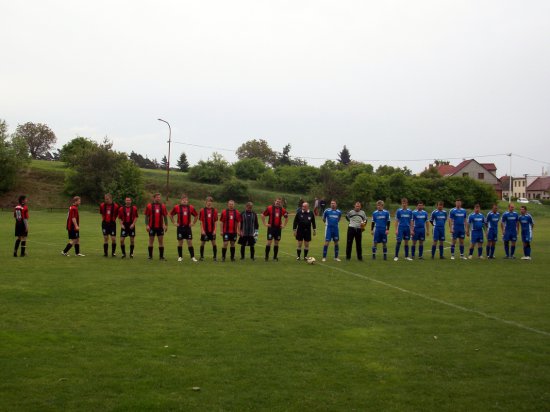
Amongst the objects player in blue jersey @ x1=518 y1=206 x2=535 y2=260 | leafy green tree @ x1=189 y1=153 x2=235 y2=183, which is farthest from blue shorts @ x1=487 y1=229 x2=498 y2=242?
leafy green tree @ x1=189 y1=153 x2=235 y2=183

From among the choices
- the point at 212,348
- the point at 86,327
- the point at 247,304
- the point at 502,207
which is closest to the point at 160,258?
the point at 247,304

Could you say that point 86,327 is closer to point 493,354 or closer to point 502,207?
point 493,354

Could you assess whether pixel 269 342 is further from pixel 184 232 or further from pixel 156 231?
pixel 156 231

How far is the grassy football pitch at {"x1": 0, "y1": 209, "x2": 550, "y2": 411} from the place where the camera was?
18.7ft

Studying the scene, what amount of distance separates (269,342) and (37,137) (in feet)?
370

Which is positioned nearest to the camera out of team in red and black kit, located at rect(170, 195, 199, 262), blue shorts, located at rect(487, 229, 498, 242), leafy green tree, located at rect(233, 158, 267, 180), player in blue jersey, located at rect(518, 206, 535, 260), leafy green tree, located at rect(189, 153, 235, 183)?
team in red and black kit, located at rect(170, 195, 199, 262)

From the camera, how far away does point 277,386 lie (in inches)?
235

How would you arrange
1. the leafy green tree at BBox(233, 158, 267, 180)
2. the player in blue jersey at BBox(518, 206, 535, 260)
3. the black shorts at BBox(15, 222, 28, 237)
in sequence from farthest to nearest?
the leafy green tree at BBox(233, 158, 267, 180) → the player in blue jersey at BBox(518, 206, 535, 260) → the black shorts at BBox(15, 222, 28, 237)

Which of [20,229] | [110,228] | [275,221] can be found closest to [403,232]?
[275,221]

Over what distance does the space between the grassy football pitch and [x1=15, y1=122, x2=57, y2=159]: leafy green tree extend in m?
103

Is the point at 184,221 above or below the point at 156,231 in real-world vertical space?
above

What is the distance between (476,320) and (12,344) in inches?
287

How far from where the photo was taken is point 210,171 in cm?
7712

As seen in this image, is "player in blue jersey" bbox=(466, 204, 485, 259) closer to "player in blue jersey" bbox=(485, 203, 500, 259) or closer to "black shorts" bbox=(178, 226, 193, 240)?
"player in blue jersey" bbox=(485, 203, 500, 259)
